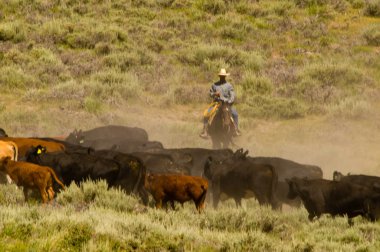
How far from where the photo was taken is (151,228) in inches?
356

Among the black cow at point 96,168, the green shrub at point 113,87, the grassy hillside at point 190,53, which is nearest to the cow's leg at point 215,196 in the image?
the black cow at point 96,168

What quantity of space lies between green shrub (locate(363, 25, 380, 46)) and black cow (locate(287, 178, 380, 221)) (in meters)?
21.0

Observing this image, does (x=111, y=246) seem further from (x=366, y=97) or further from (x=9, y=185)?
(x=366, y=97)

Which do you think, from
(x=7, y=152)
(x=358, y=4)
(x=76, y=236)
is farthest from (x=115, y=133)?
(x=358, y=4)

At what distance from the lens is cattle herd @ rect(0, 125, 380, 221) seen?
36.5 feet

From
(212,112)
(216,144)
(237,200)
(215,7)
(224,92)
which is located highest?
(215,7)

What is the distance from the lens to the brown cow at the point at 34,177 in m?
11.2

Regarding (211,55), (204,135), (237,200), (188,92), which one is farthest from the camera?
(211,55)

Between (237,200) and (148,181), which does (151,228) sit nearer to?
(148,181)

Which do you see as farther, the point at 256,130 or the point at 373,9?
the point at 373,9

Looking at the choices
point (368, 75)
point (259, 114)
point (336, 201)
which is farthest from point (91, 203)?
point (368, 75)

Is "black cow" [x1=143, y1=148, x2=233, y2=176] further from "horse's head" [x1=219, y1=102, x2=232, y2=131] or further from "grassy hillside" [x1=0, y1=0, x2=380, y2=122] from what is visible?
"grassy hillside" [x1=0, y1=0, x2=380, y2=122]

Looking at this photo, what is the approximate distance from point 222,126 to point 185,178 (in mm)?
8024

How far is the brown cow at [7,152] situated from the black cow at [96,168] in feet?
1.71
